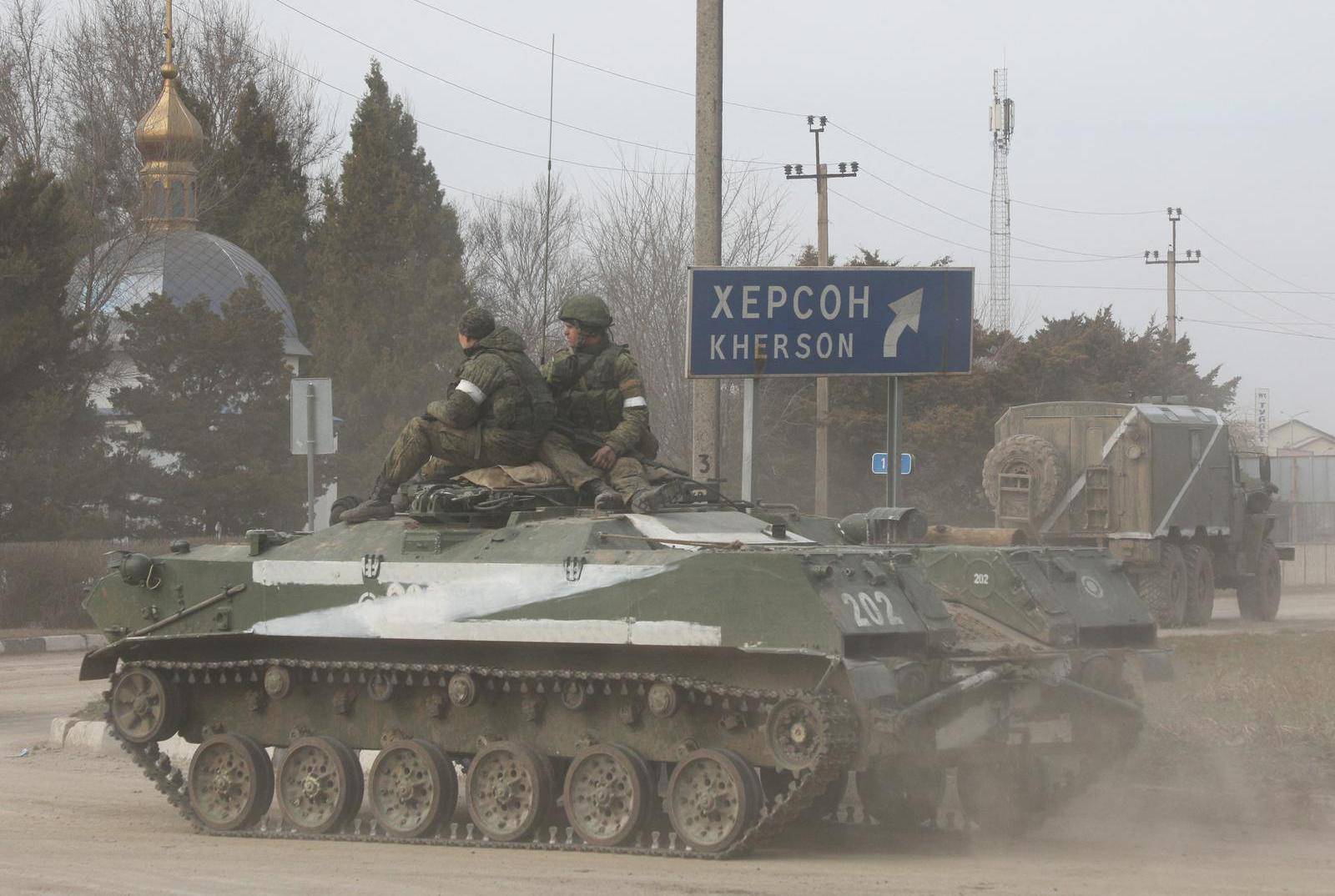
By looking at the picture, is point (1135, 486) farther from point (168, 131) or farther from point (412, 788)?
point (168, 131)

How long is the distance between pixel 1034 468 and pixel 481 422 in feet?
49.6

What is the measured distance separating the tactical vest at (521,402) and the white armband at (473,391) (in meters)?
0.06

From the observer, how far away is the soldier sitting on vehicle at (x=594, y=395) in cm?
1098

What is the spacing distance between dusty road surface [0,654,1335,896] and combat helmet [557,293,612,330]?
135 inches

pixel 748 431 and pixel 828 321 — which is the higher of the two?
pixel 828 321

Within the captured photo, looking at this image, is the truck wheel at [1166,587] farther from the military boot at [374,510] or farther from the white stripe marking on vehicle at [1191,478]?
the military boot at [374,510]

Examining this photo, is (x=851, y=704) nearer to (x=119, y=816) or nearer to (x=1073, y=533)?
(x=119, y=816)

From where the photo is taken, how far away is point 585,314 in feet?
36.6

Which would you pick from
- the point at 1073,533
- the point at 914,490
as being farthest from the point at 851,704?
the point at 914,490

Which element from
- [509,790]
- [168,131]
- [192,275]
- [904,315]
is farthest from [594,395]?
[168,131]

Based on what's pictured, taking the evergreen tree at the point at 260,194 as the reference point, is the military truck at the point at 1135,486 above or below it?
below

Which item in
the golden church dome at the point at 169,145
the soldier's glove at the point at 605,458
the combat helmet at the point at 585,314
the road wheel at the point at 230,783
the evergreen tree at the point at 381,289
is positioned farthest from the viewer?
the golden church dome at the point at 169,145

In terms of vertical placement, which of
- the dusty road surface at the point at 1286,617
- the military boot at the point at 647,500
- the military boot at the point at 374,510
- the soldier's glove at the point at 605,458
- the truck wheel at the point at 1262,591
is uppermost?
the soldier's glove at the point at 605,458

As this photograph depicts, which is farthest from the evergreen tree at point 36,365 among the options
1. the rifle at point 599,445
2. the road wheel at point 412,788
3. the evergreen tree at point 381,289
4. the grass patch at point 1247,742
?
the grass patch at point 1247,742
